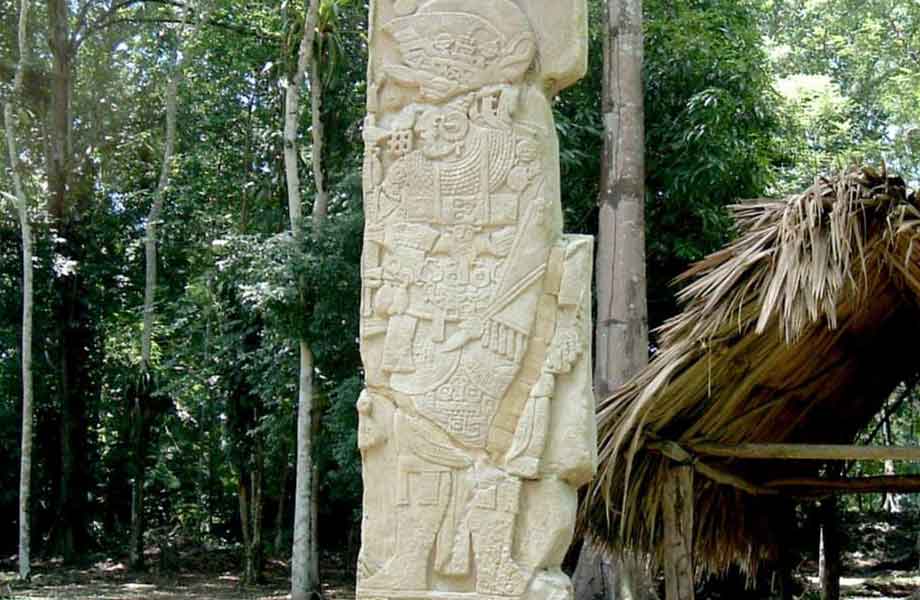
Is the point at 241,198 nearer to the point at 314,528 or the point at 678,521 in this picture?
the point at 314,528

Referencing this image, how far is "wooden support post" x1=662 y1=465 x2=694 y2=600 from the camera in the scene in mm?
6999

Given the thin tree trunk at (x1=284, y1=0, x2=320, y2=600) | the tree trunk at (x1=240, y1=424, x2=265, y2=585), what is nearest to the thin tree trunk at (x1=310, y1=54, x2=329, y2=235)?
the thin tree trunk at (x1=284, y1=0, x2=320, y2=600)

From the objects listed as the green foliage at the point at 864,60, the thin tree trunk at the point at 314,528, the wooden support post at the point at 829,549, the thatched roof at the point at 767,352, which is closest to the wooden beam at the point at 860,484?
the thatched roof at the point at 767,352

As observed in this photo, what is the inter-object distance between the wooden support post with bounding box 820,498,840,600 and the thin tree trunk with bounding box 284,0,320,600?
18.6 feet

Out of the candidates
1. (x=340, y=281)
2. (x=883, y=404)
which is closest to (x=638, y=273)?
(x=883, y=404)

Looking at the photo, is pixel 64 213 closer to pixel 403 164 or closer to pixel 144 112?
pixel 144 112

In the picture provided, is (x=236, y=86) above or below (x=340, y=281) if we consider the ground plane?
above

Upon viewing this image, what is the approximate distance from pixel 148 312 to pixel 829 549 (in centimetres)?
1074

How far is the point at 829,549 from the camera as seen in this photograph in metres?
9.04

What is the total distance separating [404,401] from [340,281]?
726 centimetres

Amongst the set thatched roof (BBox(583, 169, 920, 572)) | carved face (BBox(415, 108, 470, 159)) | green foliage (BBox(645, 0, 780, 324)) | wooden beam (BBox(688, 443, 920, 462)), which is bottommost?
wooden beam (BBox(688, 443, 920, 462))

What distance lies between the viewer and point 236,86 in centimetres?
1673

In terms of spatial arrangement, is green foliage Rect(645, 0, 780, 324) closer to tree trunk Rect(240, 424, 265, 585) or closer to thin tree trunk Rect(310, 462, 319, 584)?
thin tree trunk Rect(310, 462, 319, 584)

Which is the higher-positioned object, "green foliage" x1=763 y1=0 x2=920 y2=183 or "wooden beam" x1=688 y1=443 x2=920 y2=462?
"green foliage" x1=763 y1=0 x2=920 y2=183
